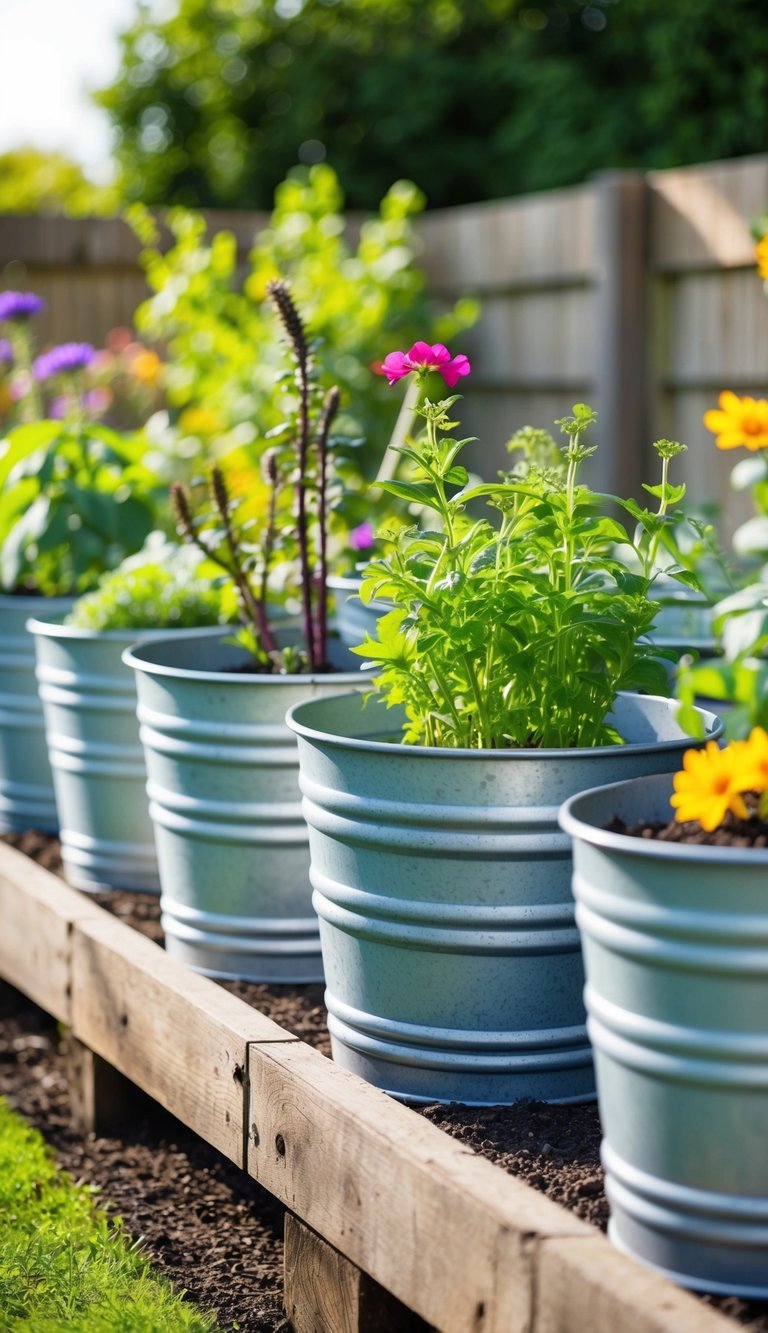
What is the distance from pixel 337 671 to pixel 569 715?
0.74m

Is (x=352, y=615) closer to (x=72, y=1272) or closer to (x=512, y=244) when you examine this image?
(x=72, y=1272)

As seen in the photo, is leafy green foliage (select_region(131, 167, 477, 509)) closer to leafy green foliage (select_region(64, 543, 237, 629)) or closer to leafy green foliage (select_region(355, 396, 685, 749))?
leafy green foliage (select_region(64, 543, 237, 629))

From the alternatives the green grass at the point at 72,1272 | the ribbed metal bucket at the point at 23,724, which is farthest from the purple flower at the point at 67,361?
the green grass at the point at 72,1272

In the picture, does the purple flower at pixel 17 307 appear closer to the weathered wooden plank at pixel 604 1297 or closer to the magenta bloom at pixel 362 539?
the magenta bloom at pixel 362 539

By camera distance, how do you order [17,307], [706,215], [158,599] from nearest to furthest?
1. [158,599]
2. [17,307]
3. [706,215]

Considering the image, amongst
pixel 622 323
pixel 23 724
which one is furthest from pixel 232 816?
pixel 622 323

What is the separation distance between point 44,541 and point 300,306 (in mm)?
2326

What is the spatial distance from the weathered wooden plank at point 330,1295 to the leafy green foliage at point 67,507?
166 centimetres

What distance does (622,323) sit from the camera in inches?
182

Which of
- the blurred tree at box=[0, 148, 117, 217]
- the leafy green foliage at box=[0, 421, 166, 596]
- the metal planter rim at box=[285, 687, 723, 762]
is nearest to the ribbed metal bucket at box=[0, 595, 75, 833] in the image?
the leafy green foliage at box=[0, 421, 166, 596]

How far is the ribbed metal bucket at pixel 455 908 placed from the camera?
1534mm

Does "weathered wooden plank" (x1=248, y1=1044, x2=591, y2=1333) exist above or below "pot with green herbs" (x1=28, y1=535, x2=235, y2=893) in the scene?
below

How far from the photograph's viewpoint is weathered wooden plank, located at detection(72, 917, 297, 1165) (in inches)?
73.0

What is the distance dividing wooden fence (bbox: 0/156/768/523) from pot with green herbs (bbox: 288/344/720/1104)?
8.66ft
